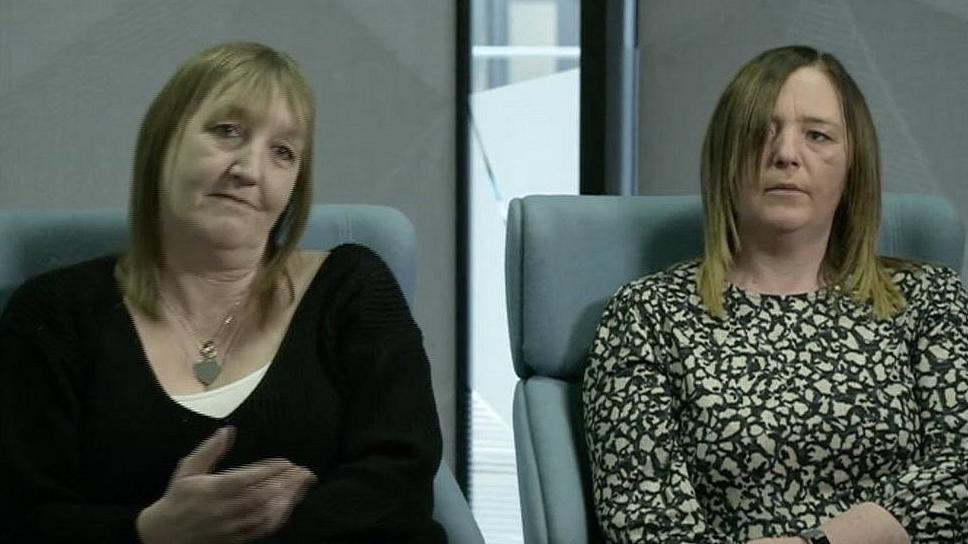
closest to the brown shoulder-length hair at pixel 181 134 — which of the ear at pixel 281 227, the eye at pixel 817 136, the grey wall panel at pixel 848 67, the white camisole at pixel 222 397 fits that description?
the ear at pixel 281 227

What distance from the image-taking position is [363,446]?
5.40ft

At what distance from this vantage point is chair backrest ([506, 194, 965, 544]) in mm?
2035

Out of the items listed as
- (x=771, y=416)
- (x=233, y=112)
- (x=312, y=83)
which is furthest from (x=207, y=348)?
(x=312, y=83)

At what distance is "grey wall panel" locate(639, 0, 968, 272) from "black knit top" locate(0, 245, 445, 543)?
43.0 inches

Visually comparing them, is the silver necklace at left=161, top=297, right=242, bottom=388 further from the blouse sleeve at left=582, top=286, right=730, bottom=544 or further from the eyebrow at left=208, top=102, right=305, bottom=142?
the blouse sleeve at left=582, top=286, right=730, bottom=544

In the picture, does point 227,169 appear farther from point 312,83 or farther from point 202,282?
point 312,83

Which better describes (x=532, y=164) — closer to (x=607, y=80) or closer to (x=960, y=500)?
(x=607, y=80)

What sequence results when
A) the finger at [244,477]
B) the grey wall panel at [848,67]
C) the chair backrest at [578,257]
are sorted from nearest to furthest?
the finger at [244,477] < the chair backrest at [578,257] < the grey wall panel at [848,67]

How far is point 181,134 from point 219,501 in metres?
0.47

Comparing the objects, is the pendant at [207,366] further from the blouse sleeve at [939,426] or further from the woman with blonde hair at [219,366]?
the blouse sleeve at [939,426]

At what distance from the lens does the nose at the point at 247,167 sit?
1688 mm

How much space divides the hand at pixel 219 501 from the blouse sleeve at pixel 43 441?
55 mm

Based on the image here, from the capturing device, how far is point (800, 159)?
187cm

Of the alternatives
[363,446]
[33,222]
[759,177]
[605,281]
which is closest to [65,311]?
[33,222]
